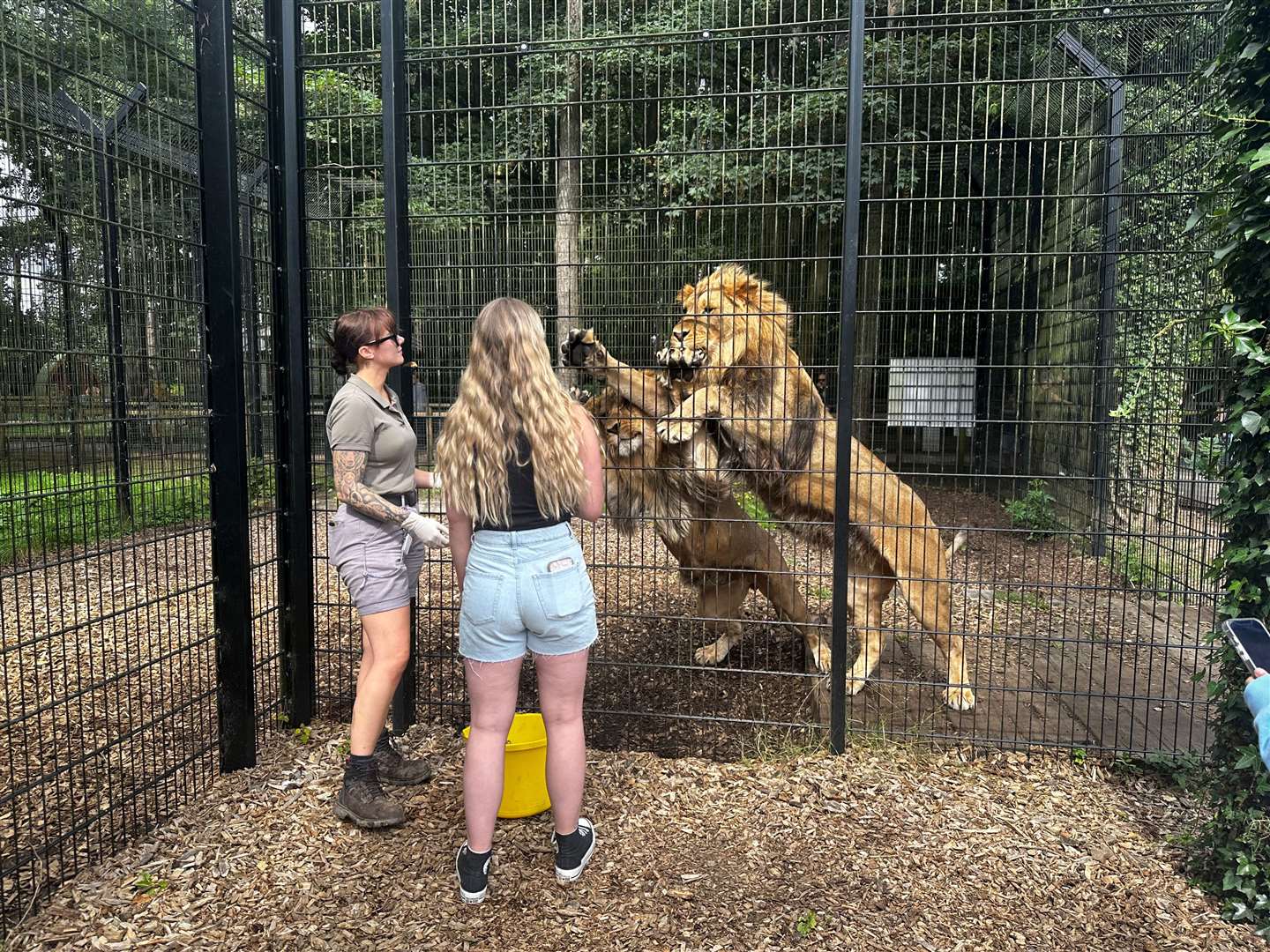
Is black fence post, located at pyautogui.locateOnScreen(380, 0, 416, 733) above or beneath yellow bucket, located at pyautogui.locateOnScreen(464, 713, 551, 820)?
above

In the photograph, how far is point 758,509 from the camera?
5160mm

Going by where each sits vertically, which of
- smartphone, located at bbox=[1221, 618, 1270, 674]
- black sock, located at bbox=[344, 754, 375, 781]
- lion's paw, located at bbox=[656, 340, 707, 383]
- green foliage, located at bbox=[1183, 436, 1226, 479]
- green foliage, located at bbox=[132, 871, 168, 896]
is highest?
lion's paw, located at bbox=[656, 340, 707, 383]

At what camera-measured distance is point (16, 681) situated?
4941 mm

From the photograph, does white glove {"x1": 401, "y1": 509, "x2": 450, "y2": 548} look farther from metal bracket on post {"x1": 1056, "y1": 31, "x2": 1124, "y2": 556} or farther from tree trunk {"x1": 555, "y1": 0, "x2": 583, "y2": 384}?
metal bracket on post {"x1": 1056, "y1": 31, "x2": 1124, "y2": 556}

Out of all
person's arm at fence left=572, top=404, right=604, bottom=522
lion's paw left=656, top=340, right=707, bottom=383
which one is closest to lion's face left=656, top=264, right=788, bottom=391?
lion's paw left=656, top=340, right=707, bottom=383

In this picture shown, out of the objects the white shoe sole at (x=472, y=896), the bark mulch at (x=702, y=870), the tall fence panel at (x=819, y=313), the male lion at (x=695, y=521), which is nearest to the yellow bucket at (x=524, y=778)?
the bark mulch at (x=702, y=870)

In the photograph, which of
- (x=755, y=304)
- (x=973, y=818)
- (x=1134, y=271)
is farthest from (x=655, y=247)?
(x=973, y=818)

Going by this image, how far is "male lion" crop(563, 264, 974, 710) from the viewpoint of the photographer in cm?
425

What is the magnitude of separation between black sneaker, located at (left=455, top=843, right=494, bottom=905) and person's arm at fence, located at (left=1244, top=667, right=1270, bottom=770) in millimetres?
2391

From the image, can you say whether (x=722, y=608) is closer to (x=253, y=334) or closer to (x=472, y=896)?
(x=472, y=896)

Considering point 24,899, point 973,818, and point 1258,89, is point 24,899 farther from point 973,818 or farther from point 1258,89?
point 1258,89

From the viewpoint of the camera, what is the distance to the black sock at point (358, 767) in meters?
3.38

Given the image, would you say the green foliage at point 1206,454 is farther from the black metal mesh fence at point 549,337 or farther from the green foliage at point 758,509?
the green foliage at point 758,509

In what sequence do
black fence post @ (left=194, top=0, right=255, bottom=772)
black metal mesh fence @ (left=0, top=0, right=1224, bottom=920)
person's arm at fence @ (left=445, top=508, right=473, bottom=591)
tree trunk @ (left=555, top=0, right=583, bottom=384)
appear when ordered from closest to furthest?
person's arm at fence @ (left=445, top=508, right=473, bottom=591) < black metal mesh fence @ (left=0, top=0, right=1224, bottom=920) < black fence post @ (left=194, top=0, right=255, bottom=772) < tree trunk @ (left=555, top=0, right=583, bottom=384)
